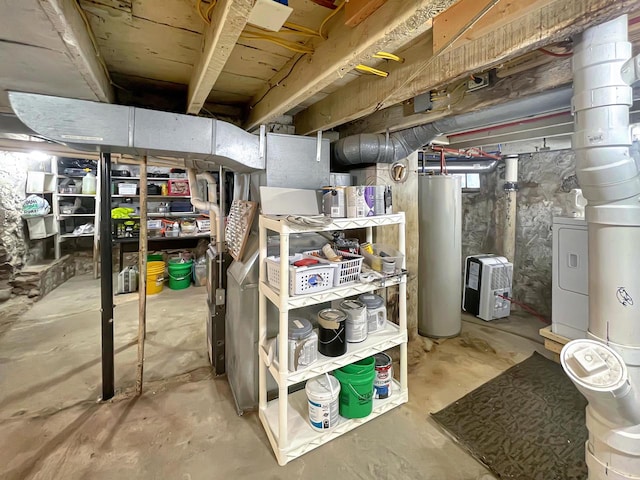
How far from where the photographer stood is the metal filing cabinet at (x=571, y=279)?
5.96 feet

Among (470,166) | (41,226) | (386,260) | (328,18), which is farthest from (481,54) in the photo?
(41,226)

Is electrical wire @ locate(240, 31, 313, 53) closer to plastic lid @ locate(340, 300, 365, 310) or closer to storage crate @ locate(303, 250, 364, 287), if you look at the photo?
storage crate @ locate(303, 250, 364, 287)

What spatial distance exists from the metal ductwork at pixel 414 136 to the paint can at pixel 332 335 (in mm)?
1220

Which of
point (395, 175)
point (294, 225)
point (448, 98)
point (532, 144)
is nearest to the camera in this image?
point (294, 225)

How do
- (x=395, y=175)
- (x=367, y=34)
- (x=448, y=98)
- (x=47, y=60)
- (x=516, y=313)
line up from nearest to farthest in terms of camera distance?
(x=367, y=34), (x=47, y=60), (x=448, y=98), (x=395, y=175), (x=516, y=313)

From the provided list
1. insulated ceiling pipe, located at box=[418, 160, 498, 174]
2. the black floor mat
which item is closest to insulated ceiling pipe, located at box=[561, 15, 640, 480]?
the black floor mat

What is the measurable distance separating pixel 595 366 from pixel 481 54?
1242mm

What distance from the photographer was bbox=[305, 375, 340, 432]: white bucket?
1.60 m

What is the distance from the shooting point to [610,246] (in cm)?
110

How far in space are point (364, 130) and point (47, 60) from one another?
1932mm

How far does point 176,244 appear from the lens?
534 cm

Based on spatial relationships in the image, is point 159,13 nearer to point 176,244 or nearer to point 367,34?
point 367,34

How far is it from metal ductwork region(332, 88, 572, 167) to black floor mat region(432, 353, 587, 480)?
1826 millimetres

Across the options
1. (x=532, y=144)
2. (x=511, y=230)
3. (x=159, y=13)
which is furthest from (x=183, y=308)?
(x=532, y=144)
